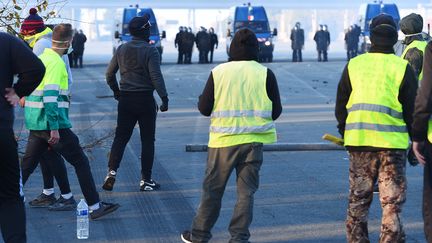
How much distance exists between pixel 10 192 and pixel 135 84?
3853 millimetres

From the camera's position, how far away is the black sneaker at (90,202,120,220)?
29.4 feet

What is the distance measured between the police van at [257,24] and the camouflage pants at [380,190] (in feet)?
131

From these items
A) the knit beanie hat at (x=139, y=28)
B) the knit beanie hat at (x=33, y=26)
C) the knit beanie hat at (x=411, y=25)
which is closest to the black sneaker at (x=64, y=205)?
the knit beanie hat at (x=33, y=26)

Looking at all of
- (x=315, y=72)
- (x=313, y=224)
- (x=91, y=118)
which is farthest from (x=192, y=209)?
(x=315, y=72)

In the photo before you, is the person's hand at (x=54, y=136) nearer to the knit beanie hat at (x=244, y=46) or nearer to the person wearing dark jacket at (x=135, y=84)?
the person wearing dark jacket at (x=135, y=84)

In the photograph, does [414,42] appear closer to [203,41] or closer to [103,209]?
[103,209]

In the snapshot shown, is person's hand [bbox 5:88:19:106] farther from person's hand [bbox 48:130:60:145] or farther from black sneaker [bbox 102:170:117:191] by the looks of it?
black sneaker [bbox 102:170:117:191]

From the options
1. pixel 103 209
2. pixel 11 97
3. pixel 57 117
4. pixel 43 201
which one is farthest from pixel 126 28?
pixel 11 97

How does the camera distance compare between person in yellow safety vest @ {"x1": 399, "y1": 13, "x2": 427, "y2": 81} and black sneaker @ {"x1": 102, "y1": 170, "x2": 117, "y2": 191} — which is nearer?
person in yellow safety vest @ {"x1": 399, "y1": 13, "x2": 427, "y2": 81}

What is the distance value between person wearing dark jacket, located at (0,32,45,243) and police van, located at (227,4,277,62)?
40356 mm

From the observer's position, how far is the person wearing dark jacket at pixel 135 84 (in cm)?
1015

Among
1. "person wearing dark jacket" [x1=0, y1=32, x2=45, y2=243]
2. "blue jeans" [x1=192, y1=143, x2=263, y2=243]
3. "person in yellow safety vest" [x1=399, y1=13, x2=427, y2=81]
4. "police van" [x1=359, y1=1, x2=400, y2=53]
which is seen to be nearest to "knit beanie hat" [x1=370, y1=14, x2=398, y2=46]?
"blue jeans" [x1=192, y1=143, x2=263, y2=243]

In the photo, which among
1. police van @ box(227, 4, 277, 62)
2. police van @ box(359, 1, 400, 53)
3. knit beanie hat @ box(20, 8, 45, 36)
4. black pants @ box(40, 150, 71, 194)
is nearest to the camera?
black pants @ box(40, 150, 71, 194)

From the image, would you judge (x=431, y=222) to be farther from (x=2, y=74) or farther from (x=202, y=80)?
(x=202, y=80)
